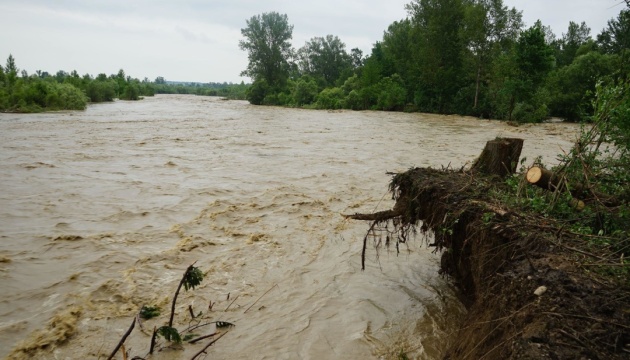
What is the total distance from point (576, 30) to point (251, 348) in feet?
221

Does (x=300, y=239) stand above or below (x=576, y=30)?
below

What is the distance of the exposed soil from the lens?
1999mm

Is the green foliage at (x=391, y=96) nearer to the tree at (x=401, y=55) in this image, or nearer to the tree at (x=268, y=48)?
the tree at (x=401, y=55)

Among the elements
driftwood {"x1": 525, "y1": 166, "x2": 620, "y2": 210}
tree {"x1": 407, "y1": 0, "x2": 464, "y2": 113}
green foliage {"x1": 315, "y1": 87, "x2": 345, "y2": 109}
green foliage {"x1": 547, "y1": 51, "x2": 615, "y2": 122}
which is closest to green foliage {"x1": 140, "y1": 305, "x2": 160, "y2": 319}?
driftwood {"x1": 525, "y1": 166, "x2": 620, "y2": 210}

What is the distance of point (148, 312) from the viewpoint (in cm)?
416

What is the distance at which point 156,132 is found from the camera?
19.9 metres

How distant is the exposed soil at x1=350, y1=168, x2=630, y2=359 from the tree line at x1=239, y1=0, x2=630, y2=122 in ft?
59.2

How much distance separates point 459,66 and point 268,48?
31.6 meters

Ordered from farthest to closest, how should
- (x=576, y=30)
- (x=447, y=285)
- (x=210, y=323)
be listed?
(x=576, y=30), (x=447, y=285), (x=210, y=323)

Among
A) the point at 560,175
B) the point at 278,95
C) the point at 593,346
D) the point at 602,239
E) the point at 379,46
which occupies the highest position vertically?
the point at 379,46

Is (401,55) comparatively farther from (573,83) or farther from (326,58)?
(326,58)

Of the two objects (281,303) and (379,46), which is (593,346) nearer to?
(281,303)

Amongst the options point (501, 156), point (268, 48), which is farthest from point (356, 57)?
point (501, 156)

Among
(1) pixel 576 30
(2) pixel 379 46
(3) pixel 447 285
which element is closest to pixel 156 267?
(3) pixel 447 285
